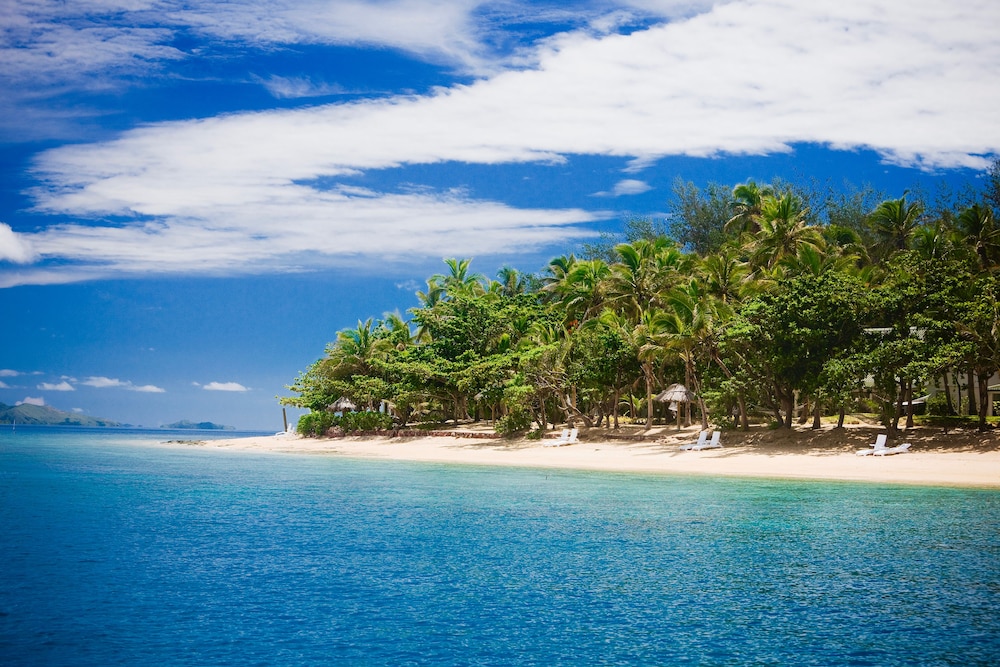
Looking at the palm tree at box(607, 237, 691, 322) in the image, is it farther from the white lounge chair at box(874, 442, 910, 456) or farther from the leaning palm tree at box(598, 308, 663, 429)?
the white lounge chair at box(874, 442, 910, 456)

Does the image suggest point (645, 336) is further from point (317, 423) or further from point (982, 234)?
point (317, 423)

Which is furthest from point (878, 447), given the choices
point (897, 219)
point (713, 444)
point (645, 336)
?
point (897, 219)

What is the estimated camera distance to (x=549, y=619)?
29.9ft

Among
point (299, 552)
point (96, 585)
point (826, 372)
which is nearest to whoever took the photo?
point (96, 585)

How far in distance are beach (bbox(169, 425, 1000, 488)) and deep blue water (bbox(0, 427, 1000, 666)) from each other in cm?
357

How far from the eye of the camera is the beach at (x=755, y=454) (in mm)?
24016

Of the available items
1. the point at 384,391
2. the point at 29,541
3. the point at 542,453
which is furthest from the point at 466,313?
the point at 29,541

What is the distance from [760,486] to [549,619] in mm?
15221

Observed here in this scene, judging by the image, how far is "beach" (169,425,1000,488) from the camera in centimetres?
2402

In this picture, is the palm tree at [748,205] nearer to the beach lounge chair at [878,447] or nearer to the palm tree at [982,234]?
the palm tree at [982,234]

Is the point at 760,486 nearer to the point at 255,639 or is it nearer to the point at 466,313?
the point at 255,639

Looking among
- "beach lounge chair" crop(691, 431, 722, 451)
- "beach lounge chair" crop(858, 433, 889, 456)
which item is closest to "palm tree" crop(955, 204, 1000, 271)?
"beach lounge chair" crop(858, 433, 889, 456)

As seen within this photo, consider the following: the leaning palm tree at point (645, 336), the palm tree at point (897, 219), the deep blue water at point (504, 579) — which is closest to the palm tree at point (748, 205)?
the palm tree at point (897, 219)

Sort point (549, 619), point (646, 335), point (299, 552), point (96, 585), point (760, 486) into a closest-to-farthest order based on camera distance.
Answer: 1. point (549, 619)
2. point (96, 585)
3. point (299, 552)
4. point (760, 486)
5. point (646, 335)
